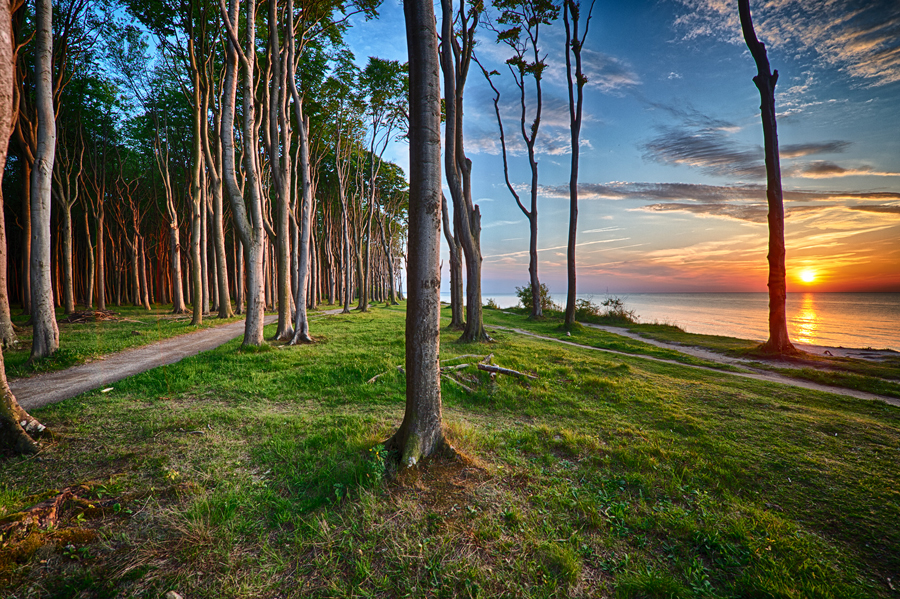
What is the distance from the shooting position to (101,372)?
25.5 feet

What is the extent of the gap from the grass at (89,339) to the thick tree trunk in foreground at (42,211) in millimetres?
450

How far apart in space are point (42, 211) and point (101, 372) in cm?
414

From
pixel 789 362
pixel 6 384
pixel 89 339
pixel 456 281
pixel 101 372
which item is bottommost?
pixel 789 362

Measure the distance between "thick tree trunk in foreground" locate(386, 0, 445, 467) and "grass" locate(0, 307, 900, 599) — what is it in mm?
598

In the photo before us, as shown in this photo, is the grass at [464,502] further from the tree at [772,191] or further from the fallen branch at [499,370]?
the tree at [772,191]

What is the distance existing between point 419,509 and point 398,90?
21118 mm

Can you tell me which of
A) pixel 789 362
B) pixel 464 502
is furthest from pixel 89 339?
pixel 789 362

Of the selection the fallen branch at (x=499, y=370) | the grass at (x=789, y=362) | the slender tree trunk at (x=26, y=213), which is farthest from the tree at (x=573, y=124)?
the slender tree trunk at (x=26, y=213)

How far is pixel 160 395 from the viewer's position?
634 centimetres

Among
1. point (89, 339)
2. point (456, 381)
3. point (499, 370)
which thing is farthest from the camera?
point (89, 339)

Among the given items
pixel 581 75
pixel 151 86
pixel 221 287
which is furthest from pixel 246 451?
pixel 151 86

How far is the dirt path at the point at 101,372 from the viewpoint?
243 inches

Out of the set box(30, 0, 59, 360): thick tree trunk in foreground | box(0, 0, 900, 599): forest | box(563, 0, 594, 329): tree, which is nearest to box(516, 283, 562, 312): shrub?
box(563, 0, 594, 329): tree

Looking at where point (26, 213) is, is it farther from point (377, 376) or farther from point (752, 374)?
point (752, 374)
